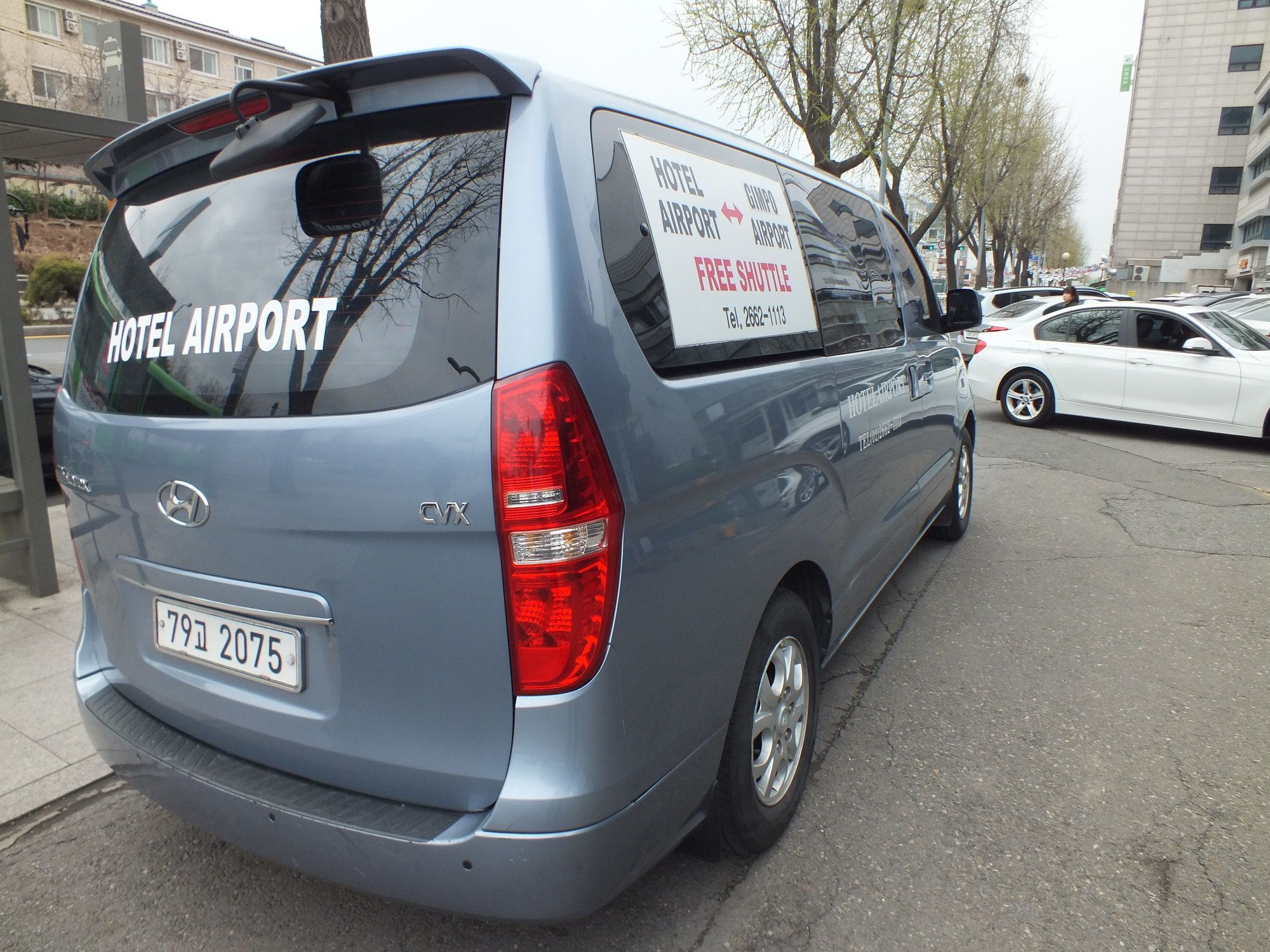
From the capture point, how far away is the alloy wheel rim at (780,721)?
7.74ft

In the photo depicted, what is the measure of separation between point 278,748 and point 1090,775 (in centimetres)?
253

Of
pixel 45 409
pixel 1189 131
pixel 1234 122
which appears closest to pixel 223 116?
pixel 45 409

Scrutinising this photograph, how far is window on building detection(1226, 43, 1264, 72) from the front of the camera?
70.2 m

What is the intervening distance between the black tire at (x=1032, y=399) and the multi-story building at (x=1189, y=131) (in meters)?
69.8

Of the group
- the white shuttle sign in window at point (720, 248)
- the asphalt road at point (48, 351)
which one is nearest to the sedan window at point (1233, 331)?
the white shuttle sign in window at point (720, 248)

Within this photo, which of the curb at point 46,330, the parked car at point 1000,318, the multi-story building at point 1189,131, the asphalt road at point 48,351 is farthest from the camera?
the multi-story building at point 1189,131

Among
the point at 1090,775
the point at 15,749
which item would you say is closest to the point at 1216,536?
the point at 1090,775

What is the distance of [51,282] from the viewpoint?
2847cm

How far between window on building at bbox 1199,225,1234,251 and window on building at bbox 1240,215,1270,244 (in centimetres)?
583

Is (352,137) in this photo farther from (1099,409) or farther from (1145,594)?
(1099,409)

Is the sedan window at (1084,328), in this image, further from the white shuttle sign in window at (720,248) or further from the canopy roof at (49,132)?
the canopy roof at (49,132)

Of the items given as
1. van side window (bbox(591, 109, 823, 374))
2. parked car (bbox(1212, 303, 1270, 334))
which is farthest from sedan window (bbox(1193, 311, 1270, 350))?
van side window (bbox(591, 109, 823, 374))

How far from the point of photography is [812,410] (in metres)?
2.52

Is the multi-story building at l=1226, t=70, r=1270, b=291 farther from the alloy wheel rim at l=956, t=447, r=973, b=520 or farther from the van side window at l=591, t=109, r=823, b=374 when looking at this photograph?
the van side window at l=591, t=109, r=823, b=374
